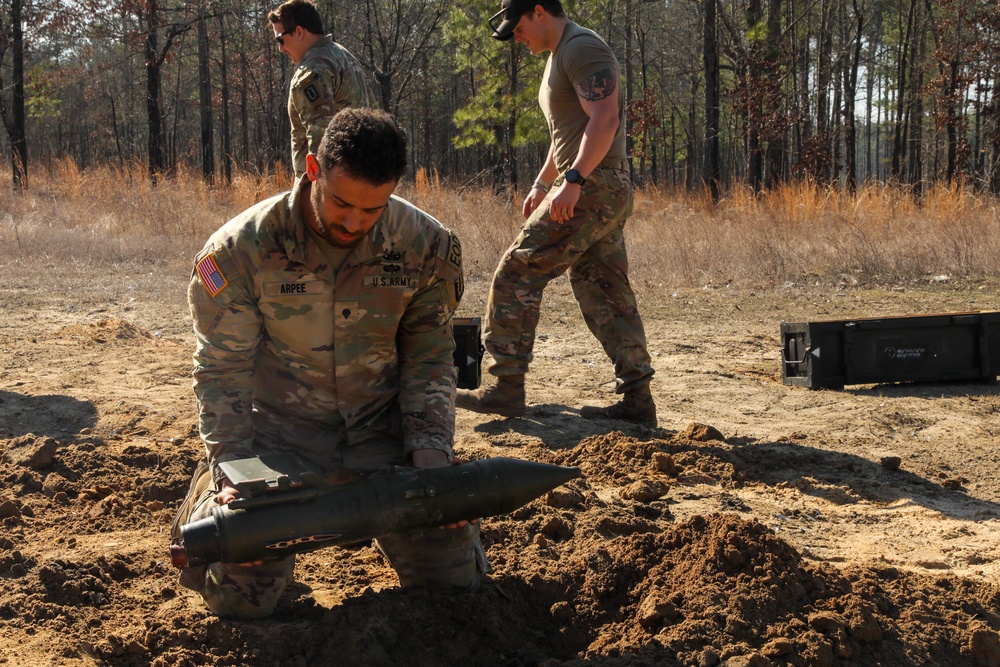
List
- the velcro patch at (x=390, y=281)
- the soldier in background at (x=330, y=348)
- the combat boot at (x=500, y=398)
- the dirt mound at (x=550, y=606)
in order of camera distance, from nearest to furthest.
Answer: the dirt mound at (x=550, y=606) → the soldier in background at (x=330, y=348) → the velcro patch at (x=390, y=281) → the combat boot at (x=500, y=398)

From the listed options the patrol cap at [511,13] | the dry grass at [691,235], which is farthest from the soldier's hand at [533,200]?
the dry grass at [691,235]

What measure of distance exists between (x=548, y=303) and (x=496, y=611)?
18.7 ft

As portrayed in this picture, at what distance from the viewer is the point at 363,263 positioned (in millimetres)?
2744

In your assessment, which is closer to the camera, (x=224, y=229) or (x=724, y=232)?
(x=224, y=229)

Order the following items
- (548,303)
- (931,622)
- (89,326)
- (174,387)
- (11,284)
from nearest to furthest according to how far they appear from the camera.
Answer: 1. (931,622)
2. (174,387)
3. (89,326)
4. (548,303)
5. (11,284)

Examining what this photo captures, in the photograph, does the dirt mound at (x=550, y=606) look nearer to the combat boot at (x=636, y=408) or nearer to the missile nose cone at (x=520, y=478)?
the missile nose cone at (x=520, y=478)

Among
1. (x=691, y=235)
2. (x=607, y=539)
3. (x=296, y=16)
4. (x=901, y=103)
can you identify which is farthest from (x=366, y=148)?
(x=901, y=103)

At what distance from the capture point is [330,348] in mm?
2830

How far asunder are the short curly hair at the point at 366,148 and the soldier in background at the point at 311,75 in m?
3.08

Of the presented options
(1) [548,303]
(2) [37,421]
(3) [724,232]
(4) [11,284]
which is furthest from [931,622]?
(4) [11,284]

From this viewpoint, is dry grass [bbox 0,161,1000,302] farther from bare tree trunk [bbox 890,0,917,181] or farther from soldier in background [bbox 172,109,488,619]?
bare tree trunk [bbox 890,0,917,181]

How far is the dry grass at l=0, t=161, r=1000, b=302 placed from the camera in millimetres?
9516

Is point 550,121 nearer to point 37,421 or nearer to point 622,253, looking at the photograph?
point 622,253

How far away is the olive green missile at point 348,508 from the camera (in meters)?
2.32
